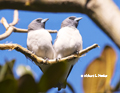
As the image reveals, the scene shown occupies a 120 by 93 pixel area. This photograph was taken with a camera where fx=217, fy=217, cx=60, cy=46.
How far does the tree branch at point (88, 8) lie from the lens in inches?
22.8

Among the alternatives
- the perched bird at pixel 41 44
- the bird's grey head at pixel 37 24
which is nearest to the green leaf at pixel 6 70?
the perched bird at pixel 41 44

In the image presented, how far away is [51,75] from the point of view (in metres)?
0.41

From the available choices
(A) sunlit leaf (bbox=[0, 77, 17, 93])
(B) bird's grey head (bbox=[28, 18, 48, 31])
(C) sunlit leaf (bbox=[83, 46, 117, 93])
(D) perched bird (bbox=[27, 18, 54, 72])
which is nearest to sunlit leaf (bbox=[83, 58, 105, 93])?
(C) sunlit leaf (bbox=[83, 46, 117, 93])

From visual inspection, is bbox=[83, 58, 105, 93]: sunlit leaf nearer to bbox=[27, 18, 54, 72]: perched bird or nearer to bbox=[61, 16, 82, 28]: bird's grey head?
bbox=[27, 18, 54, 72]: perched bird

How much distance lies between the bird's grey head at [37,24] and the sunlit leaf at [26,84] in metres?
2.33

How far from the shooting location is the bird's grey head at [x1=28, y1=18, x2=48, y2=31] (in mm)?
2707

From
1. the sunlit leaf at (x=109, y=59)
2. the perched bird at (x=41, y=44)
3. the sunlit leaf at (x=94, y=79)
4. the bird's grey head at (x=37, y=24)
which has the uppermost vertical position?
the sunlit leaf at (x=109, y=59)

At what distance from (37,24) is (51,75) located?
243 cm

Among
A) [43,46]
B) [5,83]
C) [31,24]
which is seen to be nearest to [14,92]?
[5,83]

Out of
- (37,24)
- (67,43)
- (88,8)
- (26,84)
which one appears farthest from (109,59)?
(37,24)

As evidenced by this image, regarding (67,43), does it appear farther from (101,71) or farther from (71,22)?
(101,71)

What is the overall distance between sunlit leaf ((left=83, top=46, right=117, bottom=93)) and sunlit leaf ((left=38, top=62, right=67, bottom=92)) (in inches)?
2.0

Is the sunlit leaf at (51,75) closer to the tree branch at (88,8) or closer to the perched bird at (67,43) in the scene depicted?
the tree branch at (88,8)

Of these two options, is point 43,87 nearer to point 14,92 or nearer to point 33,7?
point 14,92
